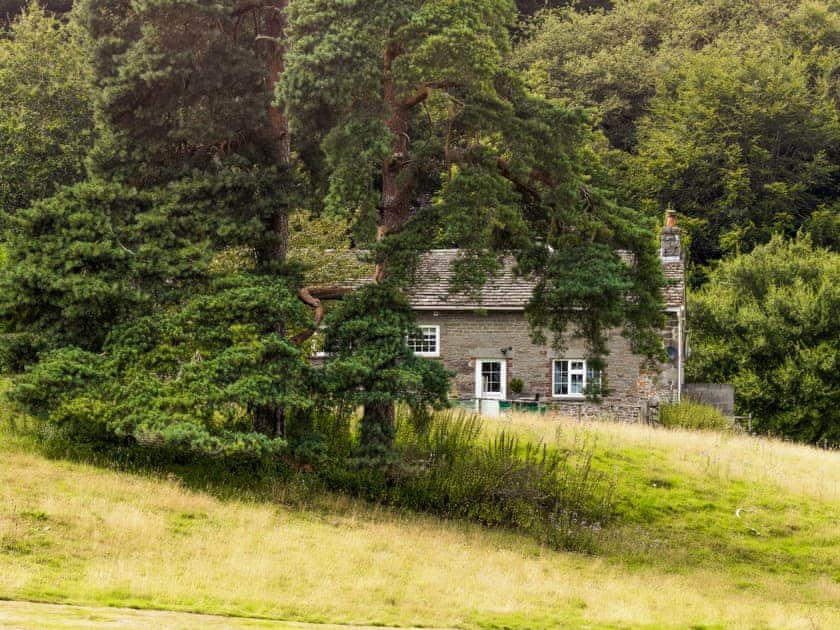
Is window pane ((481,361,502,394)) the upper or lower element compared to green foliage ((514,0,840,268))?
lower

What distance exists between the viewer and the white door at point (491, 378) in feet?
131

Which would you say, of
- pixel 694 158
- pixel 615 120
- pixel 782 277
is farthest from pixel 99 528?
pixel 615 120

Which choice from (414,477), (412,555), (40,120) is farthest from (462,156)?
(40,120)

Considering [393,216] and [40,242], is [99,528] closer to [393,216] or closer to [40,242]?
[40,242]

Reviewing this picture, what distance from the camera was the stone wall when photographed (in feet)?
130

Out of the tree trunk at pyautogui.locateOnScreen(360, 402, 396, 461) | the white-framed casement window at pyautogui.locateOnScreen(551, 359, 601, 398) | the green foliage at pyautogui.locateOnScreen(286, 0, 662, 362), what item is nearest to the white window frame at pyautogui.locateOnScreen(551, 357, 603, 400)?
the white-framed casement window at pyautogui.locateOnScreen(551, 359, 601, 398)

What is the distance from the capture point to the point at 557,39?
73938 mm

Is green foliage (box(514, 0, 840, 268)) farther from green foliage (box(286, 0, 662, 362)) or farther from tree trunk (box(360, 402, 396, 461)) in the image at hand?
tree trunk (box(360, 402, 396, 461))

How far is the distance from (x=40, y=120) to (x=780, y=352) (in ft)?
103

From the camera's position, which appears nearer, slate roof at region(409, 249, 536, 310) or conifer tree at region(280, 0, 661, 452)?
conifer tree at region(280, 0, 661, 452)

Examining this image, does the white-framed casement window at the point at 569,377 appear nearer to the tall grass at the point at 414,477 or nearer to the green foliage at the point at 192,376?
the tall grass at the point at 414,477

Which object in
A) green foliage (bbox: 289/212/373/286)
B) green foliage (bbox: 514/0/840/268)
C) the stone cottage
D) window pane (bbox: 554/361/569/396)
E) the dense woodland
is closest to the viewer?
the dense woodland

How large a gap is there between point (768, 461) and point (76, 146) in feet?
72.2

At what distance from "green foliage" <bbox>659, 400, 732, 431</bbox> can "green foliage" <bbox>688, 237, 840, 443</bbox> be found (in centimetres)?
771
